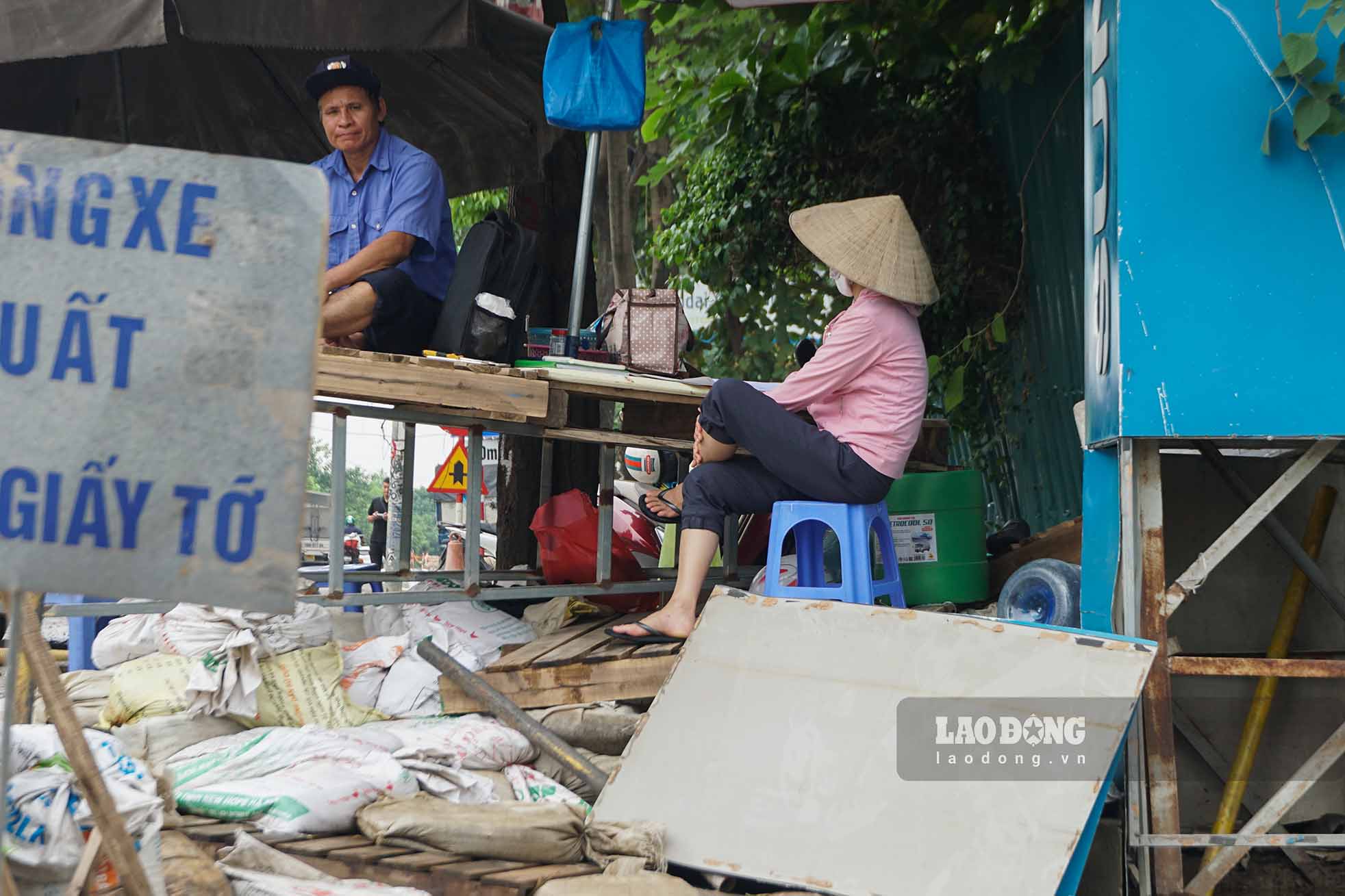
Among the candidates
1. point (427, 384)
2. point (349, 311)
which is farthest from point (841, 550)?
point (349, 311)

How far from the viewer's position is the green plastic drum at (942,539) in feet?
17.9

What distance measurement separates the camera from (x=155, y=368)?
6.93 ft

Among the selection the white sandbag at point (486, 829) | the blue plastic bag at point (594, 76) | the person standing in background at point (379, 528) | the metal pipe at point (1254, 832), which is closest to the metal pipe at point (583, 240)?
the blue plastic bag at point (594, 76)

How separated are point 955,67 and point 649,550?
3234 millimetres

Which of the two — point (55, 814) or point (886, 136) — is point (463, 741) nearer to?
point (55, 814)

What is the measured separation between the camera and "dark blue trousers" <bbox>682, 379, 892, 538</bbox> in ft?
15.2

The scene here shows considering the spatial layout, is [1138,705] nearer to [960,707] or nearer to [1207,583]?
[960,707]

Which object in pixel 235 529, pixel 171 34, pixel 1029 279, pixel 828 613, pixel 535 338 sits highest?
pixel 171 34

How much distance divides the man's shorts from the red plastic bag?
34.9 inches

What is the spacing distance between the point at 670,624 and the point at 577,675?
1.26ft

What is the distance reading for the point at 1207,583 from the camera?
4598 mm

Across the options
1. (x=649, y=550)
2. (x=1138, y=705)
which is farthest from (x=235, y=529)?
(x=649, y=550)

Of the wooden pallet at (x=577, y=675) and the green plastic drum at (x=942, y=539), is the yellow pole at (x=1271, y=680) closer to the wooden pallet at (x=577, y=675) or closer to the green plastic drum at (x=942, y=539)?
the green plastic drum at (x=942, y=539)

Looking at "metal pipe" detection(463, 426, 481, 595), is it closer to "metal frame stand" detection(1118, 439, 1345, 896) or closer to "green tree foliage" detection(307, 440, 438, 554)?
"metal frame stand" detection(1118, 439, 1345, 896)
